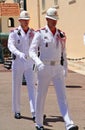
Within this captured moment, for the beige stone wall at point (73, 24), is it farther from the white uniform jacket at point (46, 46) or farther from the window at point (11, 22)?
the white uniform jacket at point (46, 46)

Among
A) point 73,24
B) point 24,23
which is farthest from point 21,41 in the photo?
point 73,24

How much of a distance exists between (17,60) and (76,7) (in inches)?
664

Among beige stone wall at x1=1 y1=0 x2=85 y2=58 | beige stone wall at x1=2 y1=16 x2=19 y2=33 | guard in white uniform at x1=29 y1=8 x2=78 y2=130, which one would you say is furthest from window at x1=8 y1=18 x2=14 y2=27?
guard in white uniform at x1=29 y1=8 x2=78 y2=130

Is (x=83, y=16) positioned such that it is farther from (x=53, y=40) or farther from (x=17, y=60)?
(x=53, y=40)

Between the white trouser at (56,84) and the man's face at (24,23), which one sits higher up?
the man's face at (24,23)

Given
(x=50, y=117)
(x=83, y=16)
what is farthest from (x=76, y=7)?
(x=50, y=117)

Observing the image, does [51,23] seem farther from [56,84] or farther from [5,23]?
[5,23]

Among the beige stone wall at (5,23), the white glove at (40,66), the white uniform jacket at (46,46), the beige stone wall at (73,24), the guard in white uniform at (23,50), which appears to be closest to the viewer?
the white glove at (40,66)

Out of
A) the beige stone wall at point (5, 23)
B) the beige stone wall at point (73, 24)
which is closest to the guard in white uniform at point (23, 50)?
the beige stone wall at point (73, 24)

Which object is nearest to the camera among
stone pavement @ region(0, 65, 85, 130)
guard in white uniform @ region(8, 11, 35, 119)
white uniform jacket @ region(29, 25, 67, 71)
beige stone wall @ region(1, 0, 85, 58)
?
white uniform jacket @ region(29, 25, 67, 71)

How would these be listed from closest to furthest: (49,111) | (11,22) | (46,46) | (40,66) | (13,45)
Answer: (40,66) < (46,46) < (13,45) < (49,111) < (11,22)

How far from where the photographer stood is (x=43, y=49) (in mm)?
7902

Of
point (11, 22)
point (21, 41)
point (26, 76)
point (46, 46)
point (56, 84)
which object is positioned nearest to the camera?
point (46, 46)

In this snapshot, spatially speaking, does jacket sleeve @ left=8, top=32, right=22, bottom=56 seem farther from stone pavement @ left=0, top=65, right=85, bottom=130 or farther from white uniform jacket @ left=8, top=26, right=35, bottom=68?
stone pavement @ left=0, top=65, right=85, bottom=130
